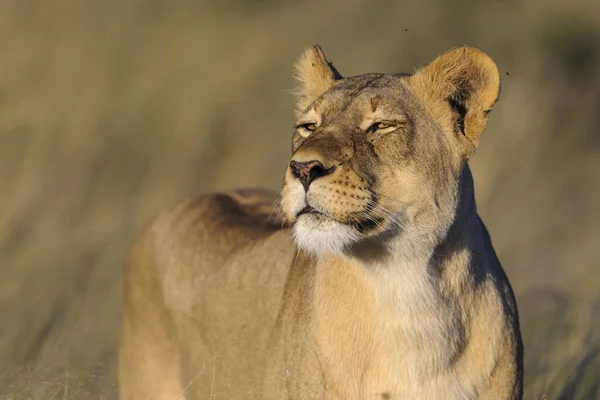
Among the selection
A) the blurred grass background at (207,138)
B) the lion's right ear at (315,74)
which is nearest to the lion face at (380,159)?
the lion's right ear at (315,74)

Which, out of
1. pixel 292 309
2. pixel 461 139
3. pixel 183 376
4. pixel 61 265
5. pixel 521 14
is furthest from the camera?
pixel 521 14

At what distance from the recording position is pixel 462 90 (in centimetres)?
475

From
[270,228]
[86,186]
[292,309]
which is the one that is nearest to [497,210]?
[86,186]

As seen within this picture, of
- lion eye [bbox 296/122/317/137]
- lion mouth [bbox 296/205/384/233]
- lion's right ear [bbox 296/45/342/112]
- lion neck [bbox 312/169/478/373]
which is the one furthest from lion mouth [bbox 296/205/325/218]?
lion's right ear [bbox 296/45/342/112]

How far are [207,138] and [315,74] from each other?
648cm

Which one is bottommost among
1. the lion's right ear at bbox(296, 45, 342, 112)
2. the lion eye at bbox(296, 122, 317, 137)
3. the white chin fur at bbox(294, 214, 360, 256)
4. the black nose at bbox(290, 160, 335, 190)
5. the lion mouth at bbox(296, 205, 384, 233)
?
the white chin fur at bbox(294, 214, 360, 256)

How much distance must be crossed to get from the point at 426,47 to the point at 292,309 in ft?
29.0

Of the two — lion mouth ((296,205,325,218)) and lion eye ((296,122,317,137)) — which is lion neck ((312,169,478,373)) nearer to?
lion mouth ((296,205,325,218))

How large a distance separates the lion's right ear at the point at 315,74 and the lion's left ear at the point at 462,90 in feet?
1.68

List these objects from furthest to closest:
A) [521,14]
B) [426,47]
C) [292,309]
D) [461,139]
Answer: [521,14], [426,47], [292,309], [461,139]

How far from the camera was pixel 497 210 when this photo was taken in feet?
31.7

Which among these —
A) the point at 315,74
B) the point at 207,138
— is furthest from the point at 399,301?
the point at 207,138

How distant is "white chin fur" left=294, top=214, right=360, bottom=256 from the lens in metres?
4.27

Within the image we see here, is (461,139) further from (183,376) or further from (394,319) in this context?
(183,376)
